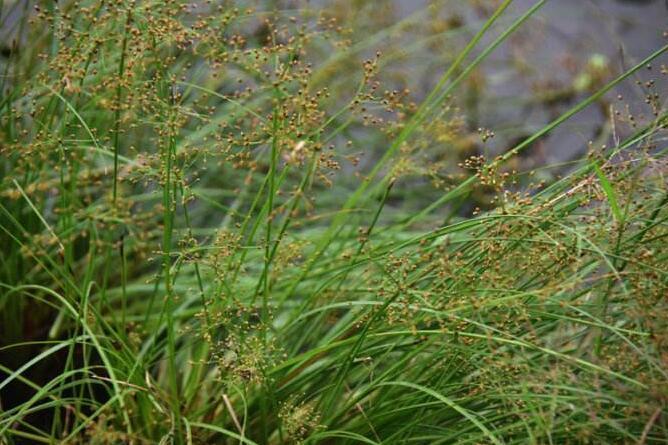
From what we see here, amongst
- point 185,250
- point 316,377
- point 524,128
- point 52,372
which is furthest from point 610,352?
point 524,128

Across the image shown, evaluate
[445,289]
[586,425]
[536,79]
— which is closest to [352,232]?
[445,289]

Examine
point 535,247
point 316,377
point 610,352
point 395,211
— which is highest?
point 535,247

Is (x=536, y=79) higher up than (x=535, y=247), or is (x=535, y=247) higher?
(x=535, y=247)

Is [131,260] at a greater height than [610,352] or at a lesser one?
lesser

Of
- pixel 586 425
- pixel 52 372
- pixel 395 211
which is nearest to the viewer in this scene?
pixel 586 425

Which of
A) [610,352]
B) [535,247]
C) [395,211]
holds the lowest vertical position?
[395,211]

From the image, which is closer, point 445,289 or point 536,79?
point 445,289

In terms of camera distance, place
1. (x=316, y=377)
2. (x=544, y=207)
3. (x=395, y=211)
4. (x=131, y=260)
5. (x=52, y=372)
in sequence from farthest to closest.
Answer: (x=395, y=211) → (x=131, y=260) → (x=52, y=372) → (x=316, y=377) → (x=544, y=207)

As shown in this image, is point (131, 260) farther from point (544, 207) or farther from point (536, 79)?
point (536, 79)

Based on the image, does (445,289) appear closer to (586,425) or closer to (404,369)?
(404,369)
